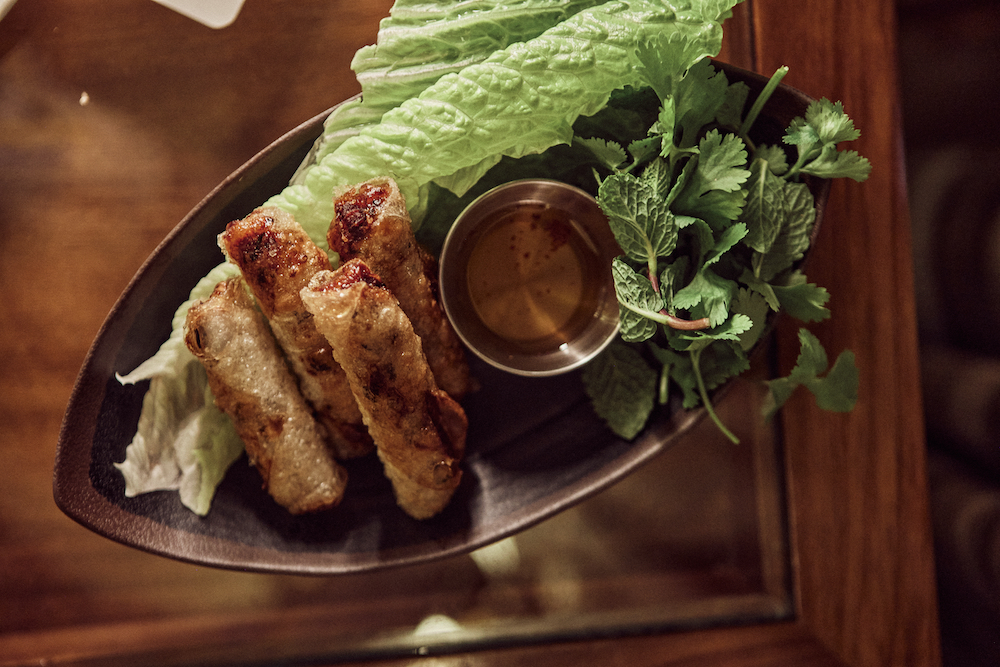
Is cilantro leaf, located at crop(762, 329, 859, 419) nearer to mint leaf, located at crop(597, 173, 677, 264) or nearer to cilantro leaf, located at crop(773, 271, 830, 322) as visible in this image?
cilantro leaf, located at crop(773, 271, 830, 322)

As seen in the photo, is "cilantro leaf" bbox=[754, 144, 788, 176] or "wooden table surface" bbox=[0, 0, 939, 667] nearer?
"cilantro leaf" bbox=[754, 144, 788, 176]

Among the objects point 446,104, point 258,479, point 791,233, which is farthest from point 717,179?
point 258,479

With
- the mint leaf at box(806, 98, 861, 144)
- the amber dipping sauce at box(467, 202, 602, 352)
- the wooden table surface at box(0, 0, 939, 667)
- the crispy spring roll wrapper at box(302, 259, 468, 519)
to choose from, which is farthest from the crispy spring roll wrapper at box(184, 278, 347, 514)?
the mint leaf at box(806, 98, 861, 144)

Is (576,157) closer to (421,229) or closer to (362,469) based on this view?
(421,229)

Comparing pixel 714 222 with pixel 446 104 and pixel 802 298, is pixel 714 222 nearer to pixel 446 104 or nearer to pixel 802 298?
pixel 802 298

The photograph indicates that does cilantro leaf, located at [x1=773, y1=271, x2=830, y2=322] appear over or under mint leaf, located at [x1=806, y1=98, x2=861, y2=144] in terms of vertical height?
under

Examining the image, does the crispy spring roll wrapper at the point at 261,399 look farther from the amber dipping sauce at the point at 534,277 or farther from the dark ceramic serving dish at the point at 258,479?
the amber dipping sauce at the point at 534,277
